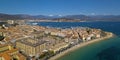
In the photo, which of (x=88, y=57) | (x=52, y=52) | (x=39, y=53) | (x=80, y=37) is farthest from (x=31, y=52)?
(x=80, y=37)

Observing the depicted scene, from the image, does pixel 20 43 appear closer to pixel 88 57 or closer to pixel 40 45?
pixel 40 45

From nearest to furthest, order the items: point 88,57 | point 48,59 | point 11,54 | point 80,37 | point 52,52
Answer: point 11,54 < point 48,59 < point 88,57 < point 52,52 < point 80,37

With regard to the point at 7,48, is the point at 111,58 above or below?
below

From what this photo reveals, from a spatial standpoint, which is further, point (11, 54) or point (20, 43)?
point (20, 43)

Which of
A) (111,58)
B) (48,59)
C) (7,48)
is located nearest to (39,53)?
(48,59)

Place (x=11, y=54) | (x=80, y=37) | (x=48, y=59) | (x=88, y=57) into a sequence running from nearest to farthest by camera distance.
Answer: (x=11, y=54), (x=48, y=59), (x=88, y=57), (x=80, y=37)

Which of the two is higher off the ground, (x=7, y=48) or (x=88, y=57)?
(x=7, y=48)

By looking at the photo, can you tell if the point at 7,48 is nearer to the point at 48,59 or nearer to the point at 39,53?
the point at 39,53

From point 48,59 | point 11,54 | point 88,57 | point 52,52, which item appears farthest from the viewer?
point 52,52

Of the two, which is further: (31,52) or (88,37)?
(88,37)
